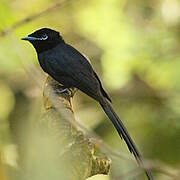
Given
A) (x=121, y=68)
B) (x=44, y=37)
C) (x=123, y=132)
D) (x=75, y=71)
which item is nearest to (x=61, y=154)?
(x=123, y=132)

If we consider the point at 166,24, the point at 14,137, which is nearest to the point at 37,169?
the point at 14,137

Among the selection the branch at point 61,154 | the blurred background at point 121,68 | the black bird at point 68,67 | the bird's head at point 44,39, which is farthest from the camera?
the blurred background at point 121,68

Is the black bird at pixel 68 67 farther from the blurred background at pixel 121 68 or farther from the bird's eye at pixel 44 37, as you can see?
the blurred background at pixel 121 68

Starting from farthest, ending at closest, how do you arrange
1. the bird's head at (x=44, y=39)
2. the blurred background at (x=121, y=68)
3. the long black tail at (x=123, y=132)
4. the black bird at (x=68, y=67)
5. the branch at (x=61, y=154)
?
the blurred background at (x=121, y=68), the bird's head at (x=44, y=39), the black bird at (x=68, y=67), the long black tail at (x=123, y=132), the branch at (x=61, y=154)

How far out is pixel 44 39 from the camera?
3982mm

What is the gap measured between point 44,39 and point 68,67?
0.97 feet

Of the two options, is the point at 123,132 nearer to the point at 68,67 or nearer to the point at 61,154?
the point at 68,67

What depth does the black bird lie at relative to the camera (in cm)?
357

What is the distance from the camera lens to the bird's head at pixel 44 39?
3.96 meters

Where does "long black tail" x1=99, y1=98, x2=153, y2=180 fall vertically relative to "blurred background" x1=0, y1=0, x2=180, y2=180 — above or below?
below

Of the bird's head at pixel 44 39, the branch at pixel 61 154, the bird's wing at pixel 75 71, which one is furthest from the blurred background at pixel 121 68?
the branch at pixel 61 154

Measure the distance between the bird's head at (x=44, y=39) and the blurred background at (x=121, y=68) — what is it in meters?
0.44

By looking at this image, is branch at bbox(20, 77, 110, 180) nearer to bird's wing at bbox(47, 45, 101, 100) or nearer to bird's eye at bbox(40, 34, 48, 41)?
bird's wing at bbox(47, 45, 101, 100)

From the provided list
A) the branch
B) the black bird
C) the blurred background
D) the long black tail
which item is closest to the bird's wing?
the black bird
